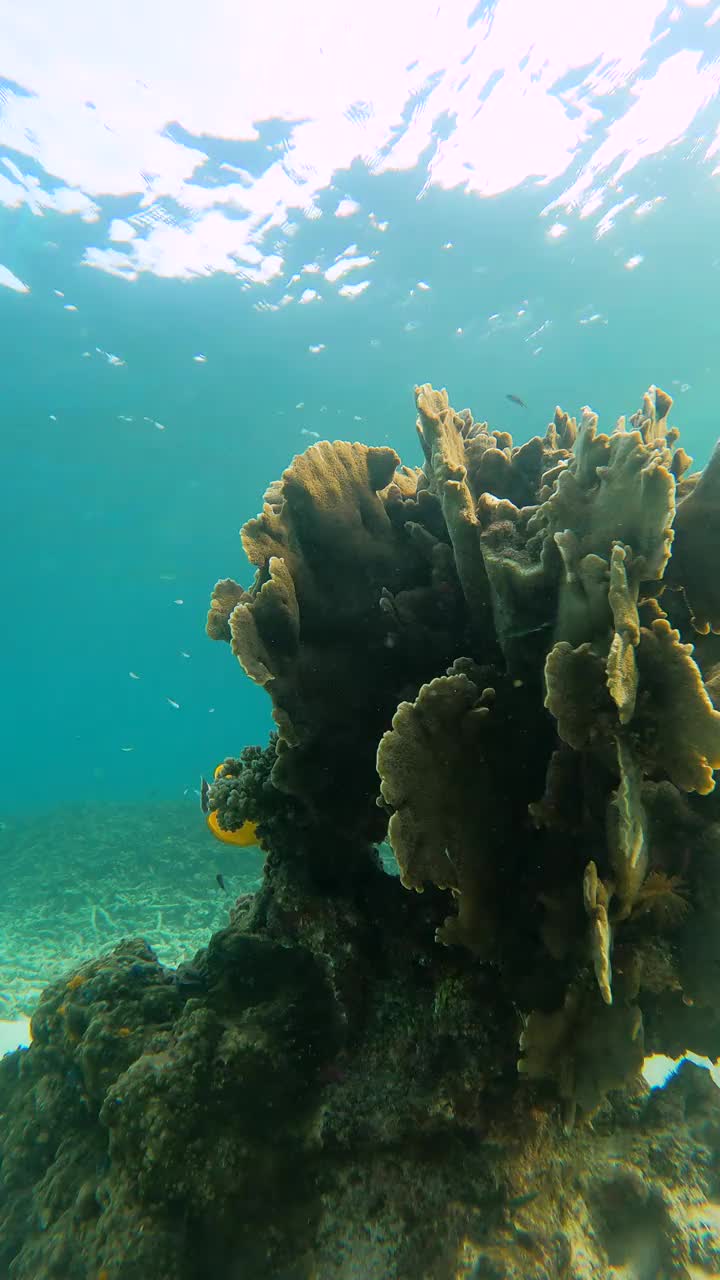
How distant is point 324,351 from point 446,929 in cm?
2572

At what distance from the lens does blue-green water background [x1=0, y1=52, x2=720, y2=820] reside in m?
18.2

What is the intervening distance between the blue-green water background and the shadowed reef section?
1803 centimetres

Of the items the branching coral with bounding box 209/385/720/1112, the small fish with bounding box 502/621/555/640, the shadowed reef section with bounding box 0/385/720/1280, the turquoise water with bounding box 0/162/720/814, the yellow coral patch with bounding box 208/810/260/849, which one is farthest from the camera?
the turquoise water with bounding box 0/162/720/814

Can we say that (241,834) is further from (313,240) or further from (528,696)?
(313,240)

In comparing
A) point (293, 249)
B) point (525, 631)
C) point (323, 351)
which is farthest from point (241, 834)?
point (323, 351)

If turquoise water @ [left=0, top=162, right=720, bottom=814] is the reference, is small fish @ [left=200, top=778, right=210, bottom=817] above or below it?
below

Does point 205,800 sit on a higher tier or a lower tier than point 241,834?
higher

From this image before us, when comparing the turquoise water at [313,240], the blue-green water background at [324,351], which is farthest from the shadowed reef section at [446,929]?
the blue-green water background at [324,351]

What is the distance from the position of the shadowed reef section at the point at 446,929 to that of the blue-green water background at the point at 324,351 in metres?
18.0

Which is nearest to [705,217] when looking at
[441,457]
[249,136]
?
[249,136]

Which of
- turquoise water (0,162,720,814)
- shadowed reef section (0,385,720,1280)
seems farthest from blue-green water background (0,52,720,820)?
shadowed reef section (0,385,720,1280)

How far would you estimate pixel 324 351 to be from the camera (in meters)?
24.1

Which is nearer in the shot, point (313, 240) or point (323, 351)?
point (313, 240)

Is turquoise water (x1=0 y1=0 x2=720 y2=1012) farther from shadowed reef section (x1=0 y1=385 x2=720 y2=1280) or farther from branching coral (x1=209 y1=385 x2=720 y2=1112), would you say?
branching coral (x1=209 y1=385 x2=720 y2=1112)
